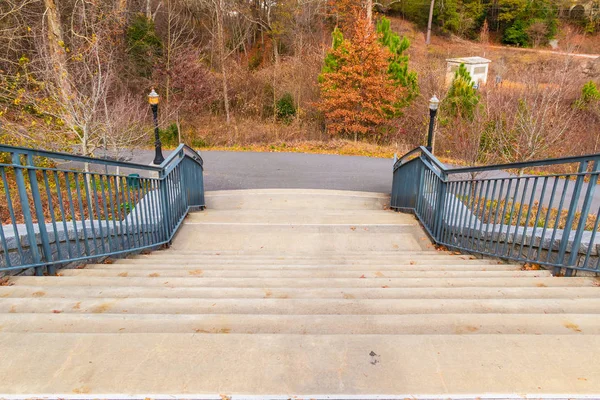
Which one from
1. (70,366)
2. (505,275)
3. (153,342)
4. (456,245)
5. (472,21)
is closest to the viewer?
(70,366)

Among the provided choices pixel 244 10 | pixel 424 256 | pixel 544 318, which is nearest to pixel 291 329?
pixel 544 318

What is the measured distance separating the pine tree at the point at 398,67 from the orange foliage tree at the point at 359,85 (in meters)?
0.37

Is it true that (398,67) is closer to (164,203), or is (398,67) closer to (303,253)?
(303,253)

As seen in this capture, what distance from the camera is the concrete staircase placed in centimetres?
193

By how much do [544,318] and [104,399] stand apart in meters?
2.47

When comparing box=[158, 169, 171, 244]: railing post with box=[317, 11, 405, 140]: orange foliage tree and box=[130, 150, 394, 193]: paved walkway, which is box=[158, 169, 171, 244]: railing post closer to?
box=[130, 150, 394, 193]: paved walkway

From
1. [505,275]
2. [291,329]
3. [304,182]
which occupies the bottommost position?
[304,182]

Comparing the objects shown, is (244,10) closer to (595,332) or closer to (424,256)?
(424,256)

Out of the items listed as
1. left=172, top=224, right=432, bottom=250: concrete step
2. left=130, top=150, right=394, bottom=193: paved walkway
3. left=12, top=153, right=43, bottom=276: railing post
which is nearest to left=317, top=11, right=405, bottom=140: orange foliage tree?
left=130, top=150, right=394, bottom=193: paved walkway

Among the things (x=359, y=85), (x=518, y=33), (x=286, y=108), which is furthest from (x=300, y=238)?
(x=518, y=33)

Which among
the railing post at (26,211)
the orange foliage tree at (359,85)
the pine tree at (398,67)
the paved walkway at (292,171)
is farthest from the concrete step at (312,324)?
the pine tree at (398,67)

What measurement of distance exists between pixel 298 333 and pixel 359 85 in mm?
17636

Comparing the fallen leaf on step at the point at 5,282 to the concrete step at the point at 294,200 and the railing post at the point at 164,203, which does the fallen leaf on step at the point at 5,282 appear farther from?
the concrete step at the point at 294,200

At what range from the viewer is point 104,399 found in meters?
1.83
